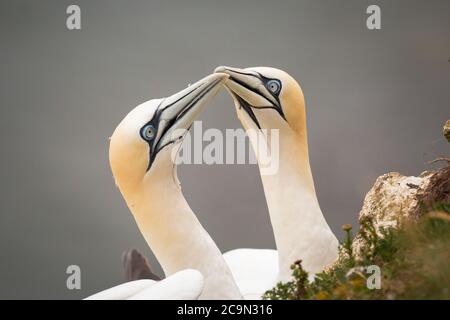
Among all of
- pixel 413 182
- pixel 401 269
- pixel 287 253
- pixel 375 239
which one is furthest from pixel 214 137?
pixel 401 269

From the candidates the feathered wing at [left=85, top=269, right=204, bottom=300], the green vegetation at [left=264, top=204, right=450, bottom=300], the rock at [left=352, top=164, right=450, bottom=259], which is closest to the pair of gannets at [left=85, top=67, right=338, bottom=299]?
the feathered wing at [left=85, top=269, right=204, bottom=300]

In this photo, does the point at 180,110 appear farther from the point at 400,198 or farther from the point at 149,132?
the point at 400,198

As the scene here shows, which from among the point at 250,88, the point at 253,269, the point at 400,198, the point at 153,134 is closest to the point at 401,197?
the point at 400,198

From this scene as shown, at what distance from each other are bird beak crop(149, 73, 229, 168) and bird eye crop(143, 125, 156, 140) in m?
0.05

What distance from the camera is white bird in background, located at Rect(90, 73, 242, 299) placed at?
516 cm

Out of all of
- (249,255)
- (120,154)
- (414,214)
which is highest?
(120,154)

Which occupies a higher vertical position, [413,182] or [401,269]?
[413,182]

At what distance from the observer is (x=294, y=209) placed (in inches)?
248
